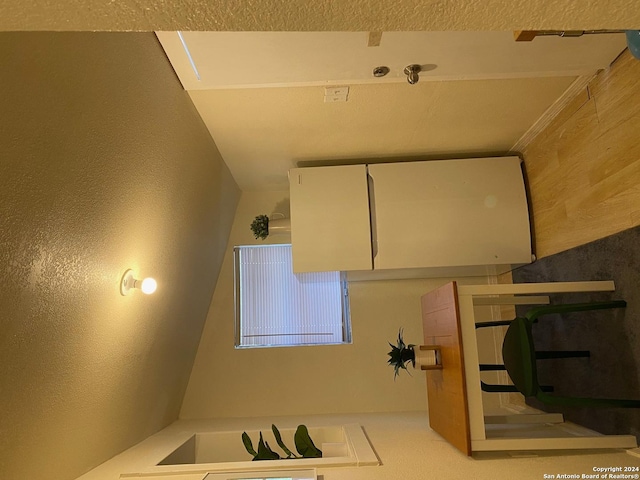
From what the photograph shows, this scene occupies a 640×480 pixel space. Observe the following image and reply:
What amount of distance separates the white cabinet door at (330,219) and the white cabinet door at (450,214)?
8 centimetres

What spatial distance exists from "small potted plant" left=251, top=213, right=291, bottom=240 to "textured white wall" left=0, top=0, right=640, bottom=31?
203cm

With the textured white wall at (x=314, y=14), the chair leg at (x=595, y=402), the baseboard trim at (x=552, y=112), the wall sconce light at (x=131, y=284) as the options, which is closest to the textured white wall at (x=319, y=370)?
the baseboard trim at (x=552, y=112)

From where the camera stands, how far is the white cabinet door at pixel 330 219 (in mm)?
2463

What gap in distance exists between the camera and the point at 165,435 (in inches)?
94.2

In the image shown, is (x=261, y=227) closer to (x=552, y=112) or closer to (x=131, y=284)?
(x=131, y=284)

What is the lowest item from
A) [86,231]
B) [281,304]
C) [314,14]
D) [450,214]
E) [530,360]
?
[530,360]

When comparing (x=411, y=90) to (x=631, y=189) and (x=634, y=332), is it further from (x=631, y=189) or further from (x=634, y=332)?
(x=634, y=332)

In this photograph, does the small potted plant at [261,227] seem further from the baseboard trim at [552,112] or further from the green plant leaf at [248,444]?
the baseboard trim at [552,112]

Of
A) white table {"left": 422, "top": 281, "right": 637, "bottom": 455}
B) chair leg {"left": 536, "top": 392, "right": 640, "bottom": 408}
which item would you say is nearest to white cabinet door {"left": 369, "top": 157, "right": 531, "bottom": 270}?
white table {"left": 422, "top": 281, "right": 637, "bottom": 455}

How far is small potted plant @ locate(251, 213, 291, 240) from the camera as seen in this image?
9.04 feet

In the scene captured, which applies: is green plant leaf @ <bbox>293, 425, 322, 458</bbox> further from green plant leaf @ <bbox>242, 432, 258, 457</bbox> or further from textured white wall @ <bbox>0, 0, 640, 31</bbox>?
textured white wall @ <bbox>0, 0, 640, 31</bbox>

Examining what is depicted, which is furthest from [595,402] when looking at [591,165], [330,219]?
[330,219]

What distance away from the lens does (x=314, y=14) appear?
2.31 feet

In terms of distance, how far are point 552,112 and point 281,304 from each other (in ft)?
6.01
